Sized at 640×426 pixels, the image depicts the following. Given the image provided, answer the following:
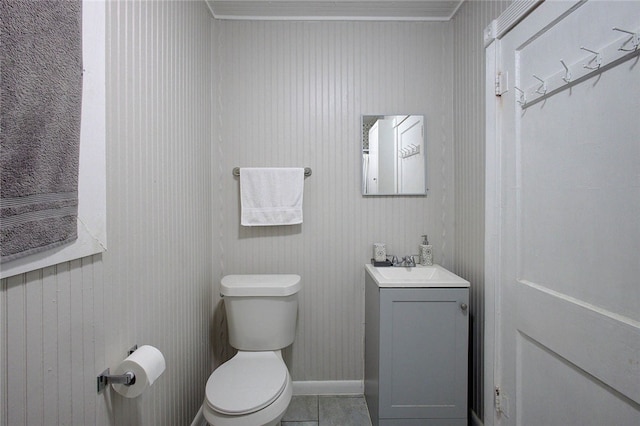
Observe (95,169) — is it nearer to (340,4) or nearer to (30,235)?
(30,235)

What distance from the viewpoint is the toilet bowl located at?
1.07 meters

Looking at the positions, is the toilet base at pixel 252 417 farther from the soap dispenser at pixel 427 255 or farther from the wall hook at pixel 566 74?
the wall hook at pixel 566 74

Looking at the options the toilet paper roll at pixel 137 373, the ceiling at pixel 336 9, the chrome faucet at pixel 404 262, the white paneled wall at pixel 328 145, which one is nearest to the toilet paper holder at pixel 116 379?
the toilet paper roll at pixel 137 373

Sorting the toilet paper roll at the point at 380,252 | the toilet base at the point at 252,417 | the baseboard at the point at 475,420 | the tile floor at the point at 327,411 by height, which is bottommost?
the tile floor at the point at 327,411

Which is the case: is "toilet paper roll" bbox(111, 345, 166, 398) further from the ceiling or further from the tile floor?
the ceiling

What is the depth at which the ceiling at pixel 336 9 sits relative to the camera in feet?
5.40

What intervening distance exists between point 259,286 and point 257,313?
0.15 m

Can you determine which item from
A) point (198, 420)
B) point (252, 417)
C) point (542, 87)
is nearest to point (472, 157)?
point (542, 87)

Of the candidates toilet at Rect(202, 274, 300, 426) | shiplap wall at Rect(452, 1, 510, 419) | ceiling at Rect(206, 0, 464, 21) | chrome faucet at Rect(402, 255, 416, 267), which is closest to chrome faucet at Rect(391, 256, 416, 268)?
chrome faucet at Rect(402, 255, 416, 267)

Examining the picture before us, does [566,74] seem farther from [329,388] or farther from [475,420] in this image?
[329,388]

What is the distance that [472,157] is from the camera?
1525 millimetres

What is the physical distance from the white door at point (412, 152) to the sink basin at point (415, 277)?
493mm

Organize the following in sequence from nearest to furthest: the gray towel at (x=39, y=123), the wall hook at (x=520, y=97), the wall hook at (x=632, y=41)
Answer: the gray towel at (x=39, y=123), the wall hook at (x=632, y=41), the wall hook at (x=520, y=97)

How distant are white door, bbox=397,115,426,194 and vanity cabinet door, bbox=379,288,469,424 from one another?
0.71 meters
